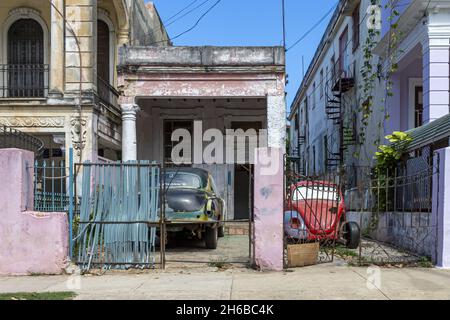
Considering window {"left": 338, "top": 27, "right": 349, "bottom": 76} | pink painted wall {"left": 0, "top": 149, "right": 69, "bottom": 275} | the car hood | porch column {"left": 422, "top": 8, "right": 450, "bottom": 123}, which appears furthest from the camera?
window {"left": 338, "top": 27, "right": 349, "bottom": 76}

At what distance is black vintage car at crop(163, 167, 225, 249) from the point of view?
Result: 10336 mm

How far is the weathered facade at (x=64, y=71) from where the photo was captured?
1355cm

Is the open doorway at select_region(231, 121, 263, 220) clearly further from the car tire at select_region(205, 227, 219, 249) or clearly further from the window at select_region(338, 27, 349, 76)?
the car tire at select_region(205, 227, 219, 249)

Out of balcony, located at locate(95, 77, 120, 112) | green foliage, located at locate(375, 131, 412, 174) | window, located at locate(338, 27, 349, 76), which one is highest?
Result: window, located at locate(338, 27, 349, 76)

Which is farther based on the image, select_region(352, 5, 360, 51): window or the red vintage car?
select_region(352, 5, 360, 51): window

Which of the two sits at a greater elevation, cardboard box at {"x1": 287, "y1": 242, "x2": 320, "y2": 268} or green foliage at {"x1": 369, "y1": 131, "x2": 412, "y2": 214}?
green foliage at {"x1": 369, "y1": 131, "x2": 412, "y2": 214}

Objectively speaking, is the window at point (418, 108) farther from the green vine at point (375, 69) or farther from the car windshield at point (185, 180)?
the car windshield at point (185, 180)

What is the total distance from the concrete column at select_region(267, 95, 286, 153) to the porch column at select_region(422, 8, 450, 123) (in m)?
3.54

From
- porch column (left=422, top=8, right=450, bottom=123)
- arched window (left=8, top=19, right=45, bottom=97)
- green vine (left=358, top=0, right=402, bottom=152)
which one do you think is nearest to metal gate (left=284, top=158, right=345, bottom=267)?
porch column (left=422, top=8, right=450, bottom=123)

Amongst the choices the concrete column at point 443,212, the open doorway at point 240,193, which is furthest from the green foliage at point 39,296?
the open doorway at point 240,193

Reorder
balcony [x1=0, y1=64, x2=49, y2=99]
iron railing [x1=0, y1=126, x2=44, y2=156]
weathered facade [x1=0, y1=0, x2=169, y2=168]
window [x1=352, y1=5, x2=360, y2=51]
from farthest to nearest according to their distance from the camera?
window [x1=352, y1=5, x2=360, y2=51], balcony [x1=0, y1=64, x2=49, y2=99], weathered facade [x1=0, y1=0, x2=169, y2=168], iron railing [x1=0, y1=126, x2=44, y2=156]

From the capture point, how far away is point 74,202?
9414mm

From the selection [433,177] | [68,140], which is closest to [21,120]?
[68,140]

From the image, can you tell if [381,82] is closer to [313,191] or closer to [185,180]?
[313,191]
